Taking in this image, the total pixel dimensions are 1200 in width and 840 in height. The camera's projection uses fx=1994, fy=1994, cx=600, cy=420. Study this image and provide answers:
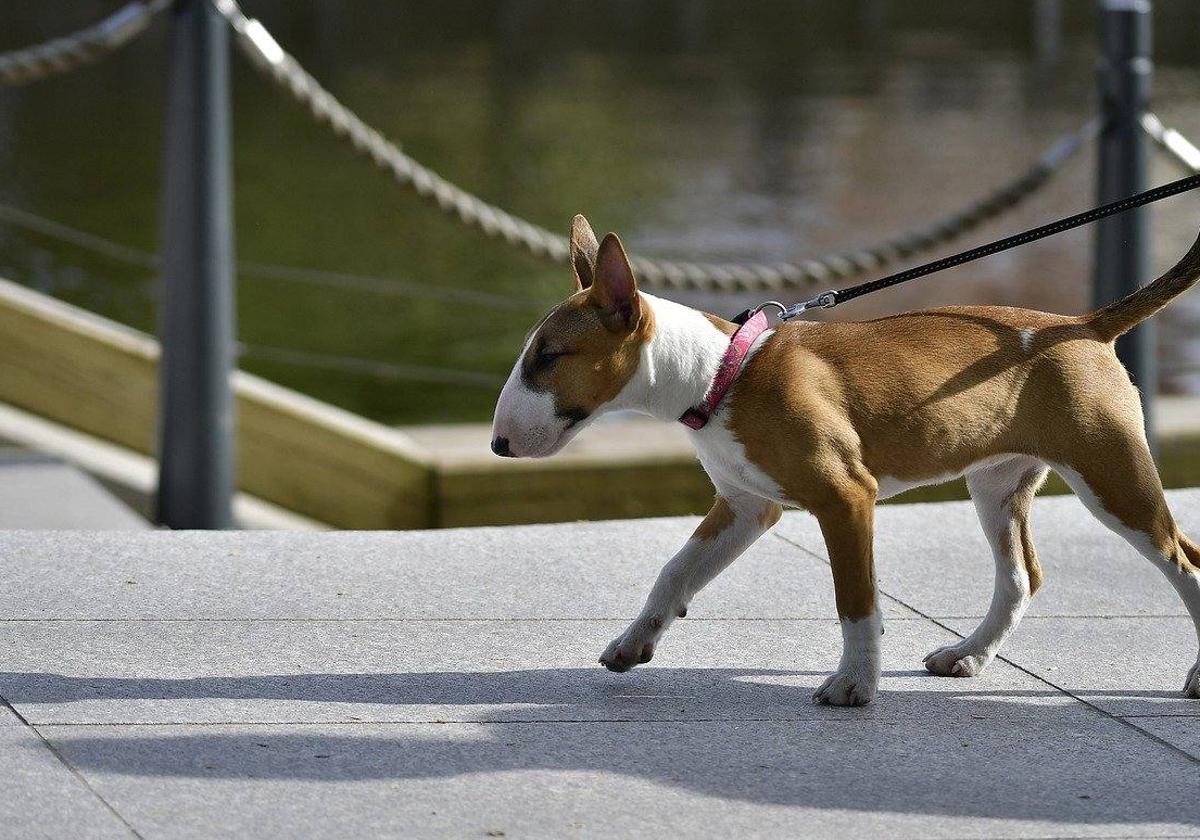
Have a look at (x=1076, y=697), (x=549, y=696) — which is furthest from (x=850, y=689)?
(x=549, y=696)

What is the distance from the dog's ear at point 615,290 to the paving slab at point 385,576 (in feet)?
3.74

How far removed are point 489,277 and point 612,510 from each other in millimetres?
5501

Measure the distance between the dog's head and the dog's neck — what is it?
0.05 m

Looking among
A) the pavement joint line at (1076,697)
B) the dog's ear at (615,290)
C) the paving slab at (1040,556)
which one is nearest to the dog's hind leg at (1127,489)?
the pavement joint line at (1076,697)

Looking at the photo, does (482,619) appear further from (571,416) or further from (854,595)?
(854,595)

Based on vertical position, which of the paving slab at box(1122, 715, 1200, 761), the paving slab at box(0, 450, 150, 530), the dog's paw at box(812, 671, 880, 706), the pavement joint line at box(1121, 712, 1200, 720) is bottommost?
the paving slab at box(0, 450, 150, 530)

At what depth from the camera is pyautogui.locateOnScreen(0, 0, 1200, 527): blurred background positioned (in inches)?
407

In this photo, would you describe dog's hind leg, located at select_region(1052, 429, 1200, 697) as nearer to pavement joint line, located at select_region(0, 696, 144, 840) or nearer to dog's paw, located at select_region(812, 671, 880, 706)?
dog's paw, located at select_region(812, 671, 880, 706)

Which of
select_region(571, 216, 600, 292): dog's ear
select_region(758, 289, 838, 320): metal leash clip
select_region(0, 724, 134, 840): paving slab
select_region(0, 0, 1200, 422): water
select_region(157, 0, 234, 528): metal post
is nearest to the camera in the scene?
select_region(0, 724, 134, 840): paving slab

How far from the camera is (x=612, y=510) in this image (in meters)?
7.20

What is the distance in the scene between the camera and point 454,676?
444 cm

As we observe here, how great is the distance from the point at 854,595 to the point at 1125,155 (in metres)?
3.40

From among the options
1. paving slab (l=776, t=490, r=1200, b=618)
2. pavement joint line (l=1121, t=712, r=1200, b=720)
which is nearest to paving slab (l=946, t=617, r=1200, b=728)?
pavement joint line (l=1121, t=712, r=1200, b=720)

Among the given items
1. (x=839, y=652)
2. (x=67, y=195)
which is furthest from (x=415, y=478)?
(x=67, y=195)
